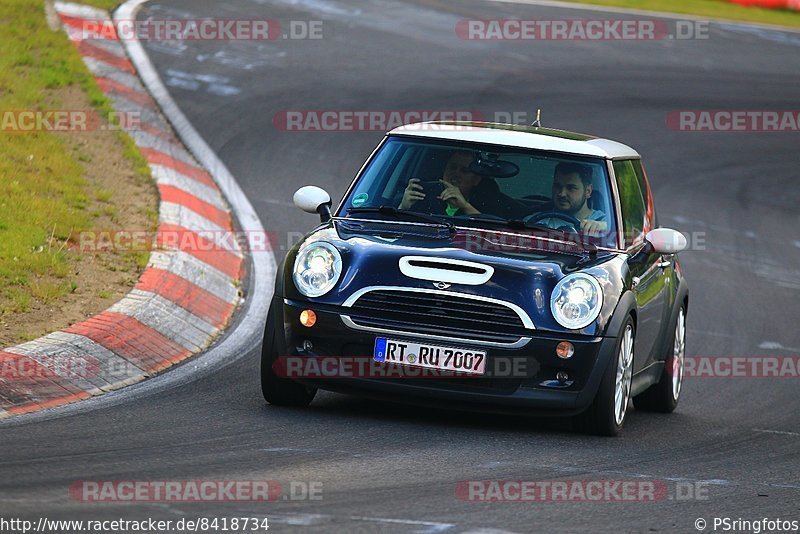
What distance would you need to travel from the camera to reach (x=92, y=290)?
9297 mm

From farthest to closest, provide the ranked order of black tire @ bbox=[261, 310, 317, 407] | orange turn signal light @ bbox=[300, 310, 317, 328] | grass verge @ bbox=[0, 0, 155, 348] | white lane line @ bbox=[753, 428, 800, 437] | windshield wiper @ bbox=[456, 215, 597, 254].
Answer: grass verge @ bbox=[0, 0, 155, 348]
white lane line @ bbox=[753, 428, 800, 437]
windshield wiper @ bbox=[456, 215, 597, 254]
black tire @ bbox=[261, 310, 317, 407]
orange turn signal light @ bbox=[300, 310, 317, 328]

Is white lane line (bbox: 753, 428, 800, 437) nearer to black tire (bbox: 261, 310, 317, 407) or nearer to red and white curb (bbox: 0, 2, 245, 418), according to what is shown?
black tire (bbox: 261, 310, 317, 407)

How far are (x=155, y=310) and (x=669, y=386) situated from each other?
131 inches

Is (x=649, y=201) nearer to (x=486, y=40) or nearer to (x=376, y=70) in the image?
(x=376, y=70)

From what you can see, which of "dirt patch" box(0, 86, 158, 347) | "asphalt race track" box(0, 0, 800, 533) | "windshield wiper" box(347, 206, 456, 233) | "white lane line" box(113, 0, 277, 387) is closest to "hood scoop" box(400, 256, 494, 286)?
"windshield wiper" box(347, 206, 456, 233)

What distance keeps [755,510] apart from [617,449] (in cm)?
131

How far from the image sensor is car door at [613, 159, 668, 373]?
26.2 feet

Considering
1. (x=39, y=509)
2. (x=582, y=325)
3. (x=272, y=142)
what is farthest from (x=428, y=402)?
(x=272, y=142)

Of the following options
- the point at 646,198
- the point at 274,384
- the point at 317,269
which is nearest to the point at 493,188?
the point at 317,269

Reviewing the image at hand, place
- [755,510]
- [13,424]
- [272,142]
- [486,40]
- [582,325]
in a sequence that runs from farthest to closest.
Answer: [486,40] < [272,142] < [582,325] < [13,424] < [755,510]

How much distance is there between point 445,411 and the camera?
795 centimetres

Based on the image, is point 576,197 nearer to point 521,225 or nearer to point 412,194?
point 521,225

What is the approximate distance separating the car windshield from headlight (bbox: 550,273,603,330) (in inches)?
31.4

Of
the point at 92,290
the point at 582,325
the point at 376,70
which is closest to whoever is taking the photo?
the point at 582,325
